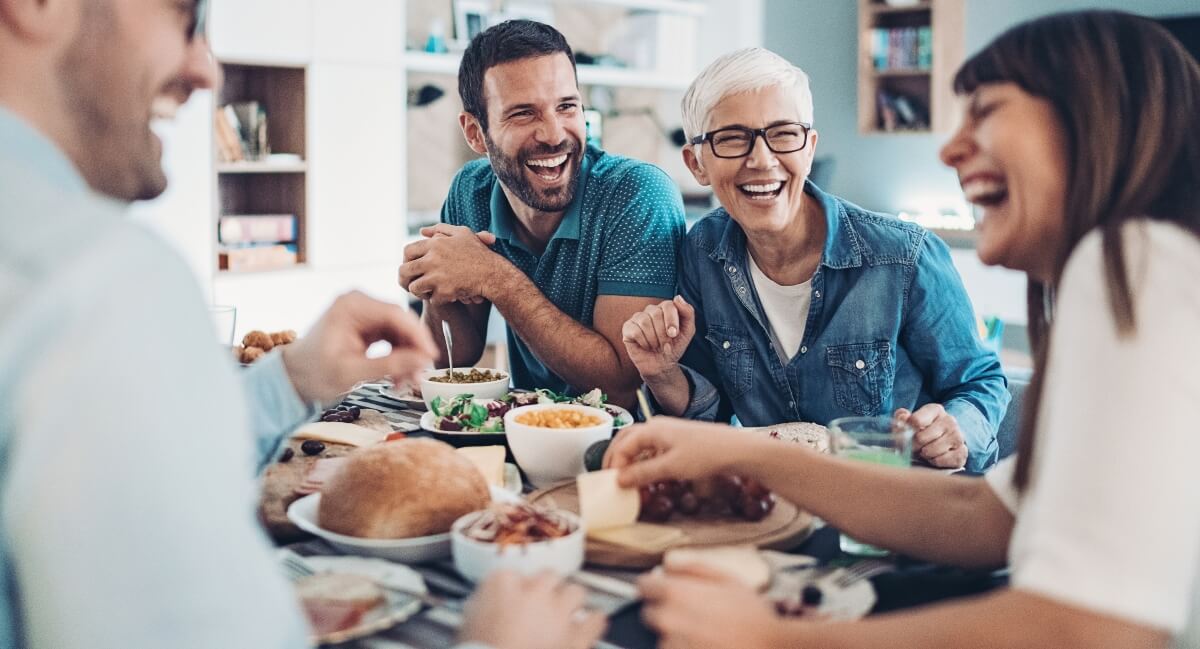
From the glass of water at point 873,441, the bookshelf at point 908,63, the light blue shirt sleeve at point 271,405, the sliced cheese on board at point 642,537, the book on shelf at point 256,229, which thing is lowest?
the sliced cheese on board at point 642,537

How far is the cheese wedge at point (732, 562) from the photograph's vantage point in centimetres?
105

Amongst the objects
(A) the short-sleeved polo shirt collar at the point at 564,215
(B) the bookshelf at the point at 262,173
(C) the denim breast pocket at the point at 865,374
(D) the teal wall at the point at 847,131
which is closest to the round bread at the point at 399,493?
(C) the denim breast pocket at the point at 865,374

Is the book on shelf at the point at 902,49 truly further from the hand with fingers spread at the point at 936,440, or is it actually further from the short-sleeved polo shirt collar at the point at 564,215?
the hand with fingers spread at the point at 936,440

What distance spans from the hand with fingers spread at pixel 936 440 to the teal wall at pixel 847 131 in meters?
5.20

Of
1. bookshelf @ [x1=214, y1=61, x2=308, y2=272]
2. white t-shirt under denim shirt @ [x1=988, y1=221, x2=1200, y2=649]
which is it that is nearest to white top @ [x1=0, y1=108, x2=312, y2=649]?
white t-shirt under denim shirt @ [x1=988, y1=221, x2=1200, y2=649]

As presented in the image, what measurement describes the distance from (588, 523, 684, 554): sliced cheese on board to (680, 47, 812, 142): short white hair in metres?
1.08

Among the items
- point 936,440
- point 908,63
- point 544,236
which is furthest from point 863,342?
point 908,63

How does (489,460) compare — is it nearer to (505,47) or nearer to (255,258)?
(505,47)

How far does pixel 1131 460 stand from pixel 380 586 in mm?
708

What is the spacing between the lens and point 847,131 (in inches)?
275

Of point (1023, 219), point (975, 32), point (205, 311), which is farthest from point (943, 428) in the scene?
point (975, 32)

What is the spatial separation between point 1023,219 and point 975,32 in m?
5.90

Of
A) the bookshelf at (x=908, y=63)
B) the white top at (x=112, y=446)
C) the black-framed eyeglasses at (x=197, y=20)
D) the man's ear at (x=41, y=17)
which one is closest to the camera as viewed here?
the white top at (x=112, y=446)

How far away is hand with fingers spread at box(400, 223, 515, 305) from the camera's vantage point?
227cm
